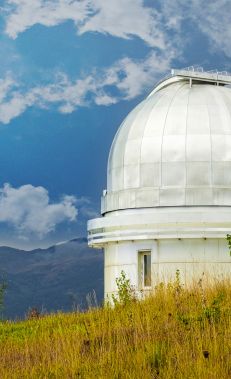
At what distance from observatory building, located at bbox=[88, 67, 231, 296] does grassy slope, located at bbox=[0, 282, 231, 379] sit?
10483 mm

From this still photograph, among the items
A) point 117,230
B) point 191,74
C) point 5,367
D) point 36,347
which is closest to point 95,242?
point 117,230

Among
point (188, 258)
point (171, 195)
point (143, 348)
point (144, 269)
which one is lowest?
point (143, 348)

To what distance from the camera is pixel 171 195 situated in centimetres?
3014

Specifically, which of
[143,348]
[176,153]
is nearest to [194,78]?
[176,153]

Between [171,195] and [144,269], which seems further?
[144,269]

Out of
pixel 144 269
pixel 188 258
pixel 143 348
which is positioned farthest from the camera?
pixel 144 269

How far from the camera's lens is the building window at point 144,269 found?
30328 millimetres

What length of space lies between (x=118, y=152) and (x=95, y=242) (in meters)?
3.53

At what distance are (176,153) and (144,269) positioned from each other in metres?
4.30

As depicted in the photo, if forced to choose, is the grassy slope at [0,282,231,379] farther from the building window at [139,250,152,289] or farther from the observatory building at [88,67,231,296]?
the building window at [139,250,152,289]

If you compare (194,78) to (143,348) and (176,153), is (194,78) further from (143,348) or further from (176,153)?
(143,348)

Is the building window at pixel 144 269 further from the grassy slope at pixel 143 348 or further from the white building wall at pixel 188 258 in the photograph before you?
the grassy slope at pixel 143 348

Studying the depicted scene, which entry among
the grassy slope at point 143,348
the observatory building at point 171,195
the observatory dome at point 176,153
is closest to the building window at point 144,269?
the observatory building at point 171,195

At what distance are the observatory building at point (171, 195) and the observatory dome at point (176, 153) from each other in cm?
4
